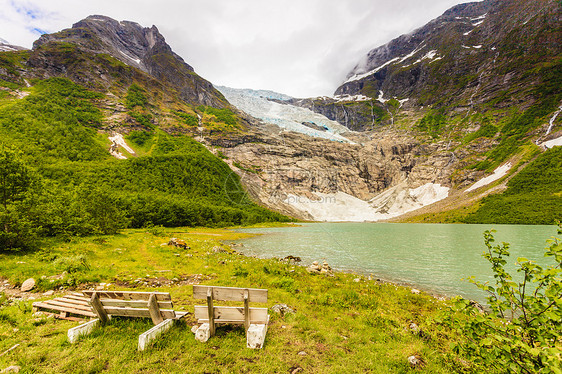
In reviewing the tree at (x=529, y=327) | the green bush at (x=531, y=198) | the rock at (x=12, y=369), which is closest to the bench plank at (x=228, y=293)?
the rock at (x=12, y=369)

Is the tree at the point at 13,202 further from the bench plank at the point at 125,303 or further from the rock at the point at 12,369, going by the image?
the rock at the point at 12,369

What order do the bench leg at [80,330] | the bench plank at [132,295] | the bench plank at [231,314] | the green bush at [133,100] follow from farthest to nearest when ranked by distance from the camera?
1. the green bush at [133,100]
2. the bench plank at [231,314]
3. the bench plank at [132,295]
4. the bench leg at [80,330]

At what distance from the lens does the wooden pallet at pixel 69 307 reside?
8441 millimetres

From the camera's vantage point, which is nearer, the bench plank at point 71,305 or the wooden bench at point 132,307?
the wooden bench at point 132,307

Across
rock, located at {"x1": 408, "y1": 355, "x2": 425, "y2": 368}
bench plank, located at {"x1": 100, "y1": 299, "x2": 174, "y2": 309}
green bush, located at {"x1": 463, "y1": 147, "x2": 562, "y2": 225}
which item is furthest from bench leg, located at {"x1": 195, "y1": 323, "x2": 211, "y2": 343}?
green bush, located at {"x1": 463, "y1": 147, "x2": 562, "y2": 225}

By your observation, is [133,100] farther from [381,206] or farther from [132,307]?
[381,206]

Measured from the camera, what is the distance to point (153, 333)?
7070 mm

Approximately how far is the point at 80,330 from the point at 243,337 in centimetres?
526

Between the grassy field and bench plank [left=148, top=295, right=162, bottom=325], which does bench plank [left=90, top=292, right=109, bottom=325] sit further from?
bench plank [left=148, top=295, right=162, bottom=325]

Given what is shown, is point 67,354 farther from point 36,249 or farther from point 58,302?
point 36,249

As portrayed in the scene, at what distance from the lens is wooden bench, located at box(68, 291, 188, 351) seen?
24.2 feet

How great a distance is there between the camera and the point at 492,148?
174500 mm

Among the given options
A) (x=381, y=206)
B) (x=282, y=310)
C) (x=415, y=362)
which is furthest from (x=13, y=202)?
(x=381, y=206)

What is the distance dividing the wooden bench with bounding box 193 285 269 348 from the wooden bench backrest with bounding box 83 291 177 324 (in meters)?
1.17
